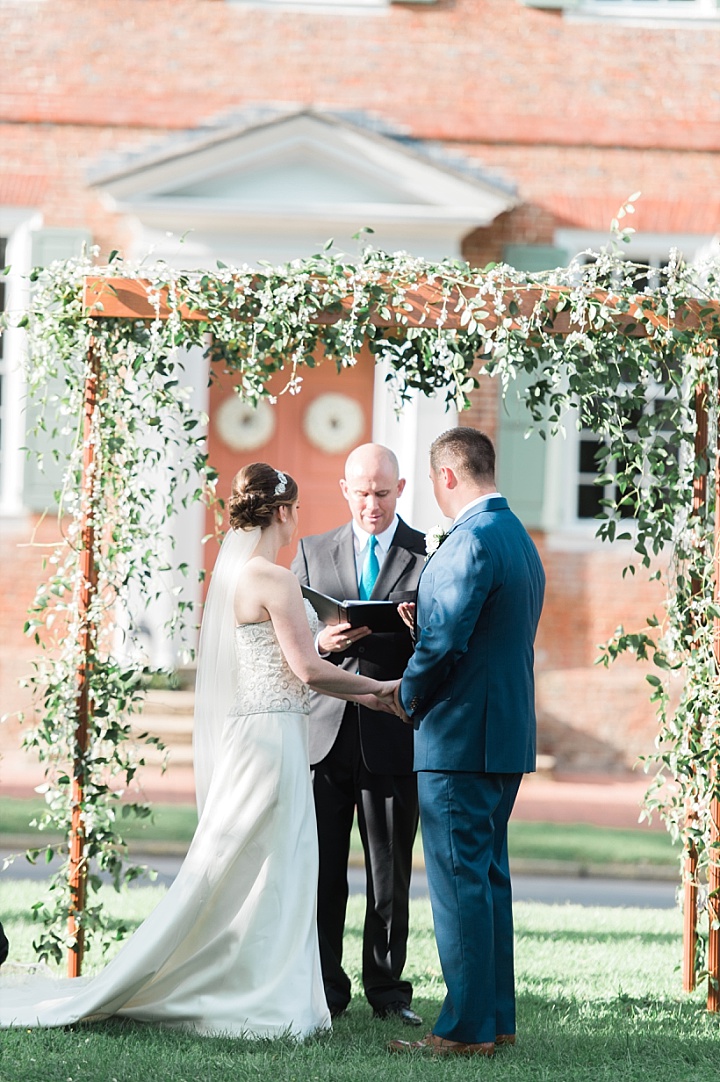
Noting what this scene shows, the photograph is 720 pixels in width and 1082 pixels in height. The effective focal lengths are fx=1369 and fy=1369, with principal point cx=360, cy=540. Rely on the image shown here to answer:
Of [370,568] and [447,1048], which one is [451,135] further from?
[447,1048]

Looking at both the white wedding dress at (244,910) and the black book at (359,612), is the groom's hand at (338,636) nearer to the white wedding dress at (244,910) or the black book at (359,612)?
the black book at (359,612)

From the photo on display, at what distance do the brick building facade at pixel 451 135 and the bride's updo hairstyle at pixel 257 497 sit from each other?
22.7ft

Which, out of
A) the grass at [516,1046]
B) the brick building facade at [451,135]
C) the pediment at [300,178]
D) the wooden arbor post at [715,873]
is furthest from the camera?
the brick building facade at [451,135]

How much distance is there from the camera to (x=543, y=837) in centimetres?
981

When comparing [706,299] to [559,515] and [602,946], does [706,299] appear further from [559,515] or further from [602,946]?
[559,515]

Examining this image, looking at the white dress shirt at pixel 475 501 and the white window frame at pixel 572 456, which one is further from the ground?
the white window frame at pixel 572 456

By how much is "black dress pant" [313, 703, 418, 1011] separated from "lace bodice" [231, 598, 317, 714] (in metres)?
0.40

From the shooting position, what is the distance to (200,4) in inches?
479

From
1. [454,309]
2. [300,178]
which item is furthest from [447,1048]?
[300,178]

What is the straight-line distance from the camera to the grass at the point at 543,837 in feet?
30.8

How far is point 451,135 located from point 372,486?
781cm

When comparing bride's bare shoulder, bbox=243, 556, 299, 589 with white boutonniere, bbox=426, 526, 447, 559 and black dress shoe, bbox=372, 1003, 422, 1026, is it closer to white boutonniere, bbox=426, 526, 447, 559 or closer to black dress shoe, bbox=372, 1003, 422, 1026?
white boutonniere, bbox=426, 526, 447, 559

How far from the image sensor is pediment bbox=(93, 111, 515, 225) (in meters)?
11.7

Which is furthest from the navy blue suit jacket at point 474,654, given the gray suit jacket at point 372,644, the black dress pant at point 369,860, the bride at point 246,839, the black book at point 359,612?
the black dress pant at point 369,860
